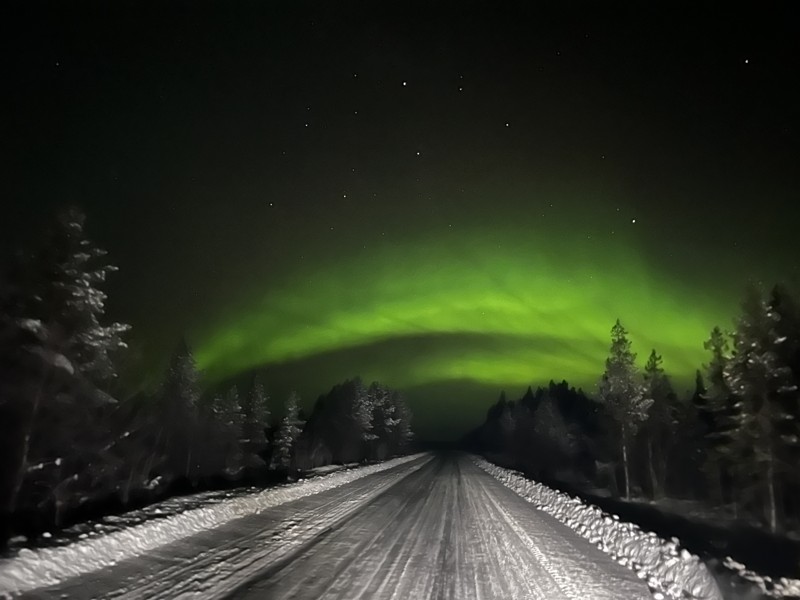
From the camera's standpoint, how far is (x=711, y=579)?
30.9 feet

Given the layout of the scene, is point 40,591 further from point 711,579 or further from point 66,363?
point 66,363

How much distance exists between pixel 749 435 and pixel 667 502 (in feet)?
74.7

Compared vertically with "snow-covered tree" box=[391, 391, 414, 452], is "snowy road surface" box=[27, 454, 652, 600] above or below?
below

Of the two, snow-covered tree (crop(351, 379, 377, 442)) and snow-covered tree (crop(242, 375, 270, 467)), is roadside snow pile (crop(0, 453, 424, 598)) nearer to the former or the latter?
snow-covered tree (crop(242, 375, 270, 467))

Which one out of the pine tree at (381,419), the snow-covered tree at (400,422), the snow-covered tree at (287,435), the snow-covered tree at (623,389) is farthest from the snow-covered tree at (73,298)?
the snow-covered tree at (400,422)

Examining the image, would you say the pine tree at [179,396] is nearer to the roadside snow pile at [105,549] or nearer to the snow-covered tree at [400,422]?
the roadside snow pile at [105,549]

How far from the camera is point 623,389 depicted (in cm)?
5453

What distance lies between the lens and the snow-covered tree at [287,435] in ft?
263

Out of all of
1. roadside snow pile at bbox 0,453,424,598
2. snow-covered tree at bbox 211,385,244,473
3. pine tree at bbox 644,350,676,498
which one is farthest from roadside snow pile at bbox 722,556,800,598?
snow-covered tree at bbox 211,385,244,473

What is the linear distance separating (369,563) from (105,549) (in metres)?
4.61

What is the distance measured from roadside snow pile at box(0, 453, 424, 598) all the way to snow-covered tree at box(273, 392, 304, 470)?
64.1m

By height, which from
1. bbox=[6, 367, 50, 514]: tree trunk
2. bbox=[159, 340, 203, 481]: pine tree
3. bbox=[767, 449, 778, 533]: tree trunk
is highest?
bbox=[159, 340, 203, 481]: pine tree

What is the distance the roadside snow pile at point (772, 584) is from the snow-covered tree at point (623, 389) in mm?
46767

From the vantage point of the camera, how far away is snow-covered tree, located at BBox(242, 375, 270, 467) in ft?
242
